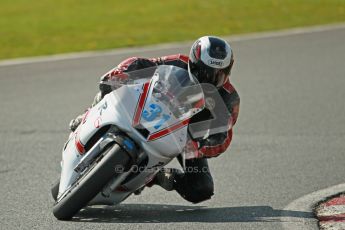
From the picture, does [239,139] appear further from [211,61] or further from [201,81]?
[211,61]

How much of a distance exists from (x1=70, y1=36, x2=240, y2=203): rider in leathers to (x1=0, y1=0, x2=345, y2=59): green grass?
7668 millimetres

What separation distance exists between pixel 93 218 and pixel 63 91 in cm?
547

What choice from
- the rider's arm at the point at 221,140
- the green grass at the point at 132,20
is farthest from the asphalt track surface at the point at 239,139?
the green grass at the point at 132,20

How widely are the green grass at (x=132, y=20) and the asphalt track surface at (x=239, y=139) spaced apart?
115 centimetres

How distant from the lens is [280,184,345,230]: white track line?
604cm

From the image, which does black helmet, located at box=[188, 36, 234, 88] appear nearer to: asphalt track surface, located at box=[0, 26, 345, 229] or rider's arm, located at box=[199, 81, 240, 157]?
rider's arm, located at box=[199, 81, 240, 157]

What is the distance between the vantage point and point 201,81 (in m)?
6.31

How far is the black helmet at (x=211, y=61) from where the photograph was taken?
6212 mm

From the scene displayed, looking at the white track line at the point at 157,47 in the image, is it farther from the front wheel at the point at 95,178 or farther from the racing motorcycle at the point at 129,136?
the front wheel at the point at 95,178

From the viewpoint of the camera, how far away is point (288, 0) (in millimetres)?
19953

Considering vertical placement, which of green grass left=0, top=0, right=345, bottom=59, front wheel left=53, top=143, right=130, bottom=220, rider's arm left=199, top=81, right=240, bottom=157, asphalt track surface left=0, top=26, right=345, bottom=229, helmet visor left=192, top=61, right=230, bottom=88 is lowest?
green grass left=0, top=0, right=345, bottom=59

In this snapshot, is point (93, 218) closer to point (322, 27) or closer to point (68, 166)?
point (68, 166)

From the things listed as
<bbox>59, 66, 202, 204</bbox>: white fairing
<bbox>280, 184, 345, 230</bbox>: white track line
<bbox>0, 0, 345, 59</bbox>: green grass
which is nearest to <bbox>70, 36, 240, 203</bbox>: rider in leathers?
<bbox>59, 66, 202, 204</bbox>: white fairing

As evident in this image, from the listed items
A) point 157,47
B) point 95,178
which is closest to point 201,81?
point 95,178
